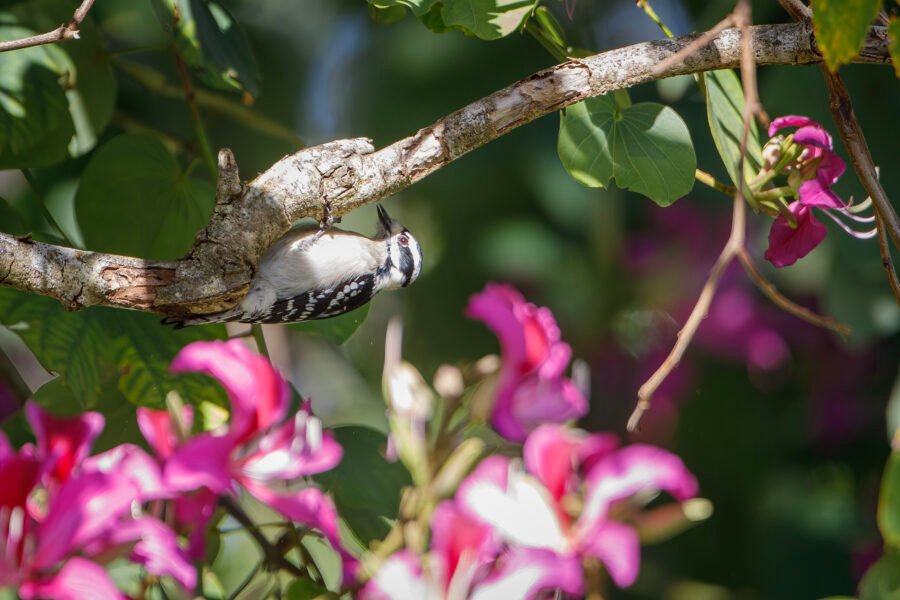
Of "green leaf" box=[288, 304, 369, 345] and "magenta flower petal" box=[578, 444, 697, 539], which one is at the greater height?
"magenta flower petal" box=[578, 444, 697, 539]

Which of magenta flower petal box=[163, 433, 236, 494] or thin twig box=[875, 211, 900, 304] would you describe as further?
thin twig box=[875, 211, 900, 304]

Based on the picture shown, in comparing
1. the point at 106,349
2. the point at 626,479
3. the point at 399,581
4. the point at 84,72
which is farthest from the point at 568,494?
the point at 84,72

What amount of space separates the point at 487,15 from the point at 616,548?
62cm

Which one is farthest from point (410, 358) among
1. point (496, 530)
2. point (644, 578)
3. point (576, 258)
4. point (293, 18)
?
point (496, 530)

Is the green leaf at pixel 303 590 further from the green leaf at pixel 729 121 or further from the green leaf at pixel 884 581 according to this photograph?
the green leaf at pixel 729 121

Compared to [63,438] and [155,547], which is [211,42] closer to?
[63,438]

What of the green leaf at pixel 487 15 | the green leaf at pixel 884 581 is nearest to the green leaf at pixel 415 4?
the green leaf at pixel 487 15

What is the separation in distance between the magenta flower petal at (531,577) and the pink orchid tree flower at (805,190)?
60 cm

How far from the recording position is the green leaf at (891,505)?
841mm

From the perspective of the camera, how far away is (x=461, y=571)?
0.77m

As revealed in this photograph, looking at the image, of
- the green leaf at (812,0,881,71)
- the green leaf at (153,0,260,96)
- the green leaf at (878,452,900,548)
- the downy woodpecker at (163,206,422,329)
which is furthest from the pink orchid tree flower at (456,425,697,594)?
the green leaf at (153,0,260,96)

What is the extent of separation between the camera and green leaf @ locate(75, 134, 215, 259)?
1381 mm

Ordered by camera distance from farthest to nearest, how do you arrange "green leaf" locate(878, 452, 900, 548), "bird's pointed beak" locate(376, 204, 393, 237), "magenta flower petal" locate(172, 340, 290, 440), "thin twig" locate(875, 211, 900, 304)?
"bird's pointed beak" locate(376, 204, 393, 237)
"thin twig" locate(875, 211, 900, 304)
"magenta flower petal" locate(172, 340, 290, 440)
"green leaf" locate(878, 452, 900, 548)

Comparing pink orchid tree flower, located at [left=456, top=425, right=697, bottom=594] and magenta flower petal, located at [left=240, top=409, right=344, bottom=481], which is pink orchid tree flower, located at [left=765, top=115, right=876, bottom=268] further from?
magenta flower petal, located at [left=240, top=409, right=344, bottom=481]
